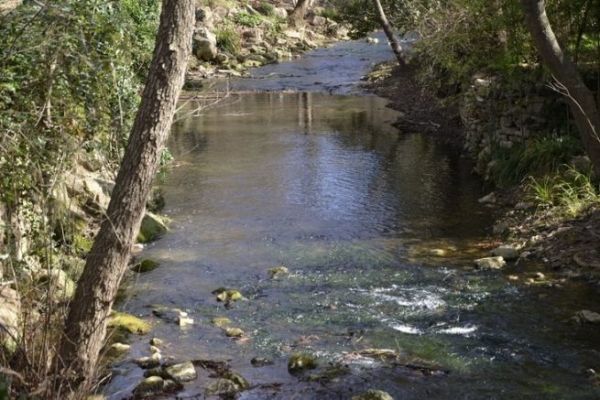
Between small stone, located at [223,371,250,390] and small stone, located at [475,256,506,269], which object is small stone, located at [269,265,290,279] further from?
small stone, located at [223,371,250,390]

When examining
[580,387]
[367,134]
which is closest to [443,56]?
[367,134]

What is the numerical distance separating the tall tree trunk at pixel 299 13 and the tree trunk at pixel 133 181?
32795 mm

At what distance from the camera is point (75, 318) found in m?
5.26

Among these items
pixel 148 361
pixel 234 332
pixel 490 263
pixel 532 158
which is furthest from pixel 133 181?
pixel 532 158

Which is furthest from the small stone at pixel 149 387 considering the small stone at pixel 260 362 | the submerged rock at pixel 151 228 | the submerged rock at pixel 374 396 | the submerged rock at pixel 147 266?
the submerged rock at pixel 151 228

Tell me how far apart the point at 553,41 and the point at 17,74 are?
20.9 feet

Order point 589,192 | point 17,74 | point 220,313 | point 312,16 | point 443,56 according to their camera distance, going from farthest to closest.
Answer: point 312,16 < point 443,56 < point 589,192 < point 220,313 < point 17,74

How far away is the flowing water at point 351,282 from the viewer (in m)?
6.58

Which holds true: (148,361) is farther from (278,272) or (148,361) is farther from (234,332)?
(278,272)

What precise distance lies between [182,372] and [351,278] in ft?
9.86

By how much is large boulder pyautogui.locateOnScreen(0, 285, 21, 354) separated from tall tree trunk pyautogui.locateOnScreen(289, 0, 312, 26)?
3205cm

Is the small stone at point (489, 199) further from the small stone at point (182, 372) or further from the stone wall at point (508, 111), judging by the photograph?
the small stone at point (182, 372)

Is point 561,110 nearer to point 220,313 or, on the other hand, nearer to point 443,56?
point 443,56

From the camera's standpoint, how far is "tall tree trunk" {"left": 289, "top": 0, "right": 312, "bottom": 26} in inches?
1469
